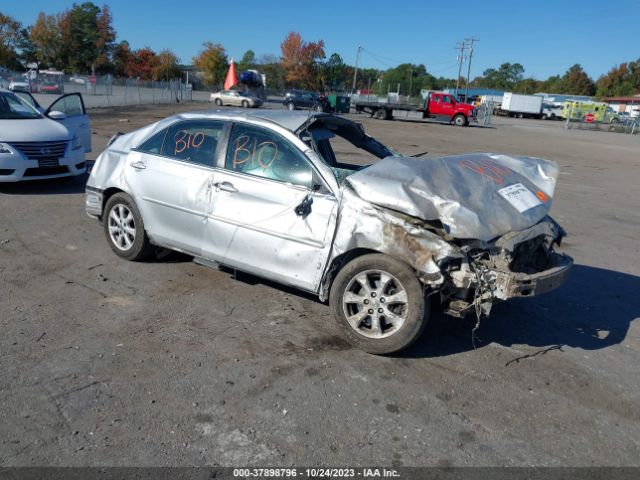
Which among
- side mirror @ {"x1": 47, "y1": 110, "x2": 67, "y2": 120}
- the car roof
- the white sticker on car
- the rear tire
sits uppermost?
the rear tire

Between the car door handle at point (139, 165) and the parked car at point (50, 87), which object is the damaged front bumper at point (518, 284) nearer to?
the car door handle at point (139, 165)

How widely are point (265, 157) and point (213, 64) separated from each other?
9102 cm

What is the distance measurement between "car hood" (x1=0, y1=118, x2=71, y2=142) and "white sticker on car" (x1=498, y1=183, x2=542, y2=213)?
7271 millimetres

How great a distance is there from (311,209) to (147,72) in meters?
90.1

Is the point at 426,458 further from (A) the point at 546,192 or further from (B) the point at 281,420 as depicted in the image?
(A) the point at 546,192

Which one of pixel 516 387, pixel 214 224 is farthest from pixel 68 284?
pixel 516 387

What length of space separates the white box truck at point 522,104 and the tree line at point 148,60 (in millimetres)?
41135

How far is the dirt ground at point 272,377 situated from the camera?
3.08 meters

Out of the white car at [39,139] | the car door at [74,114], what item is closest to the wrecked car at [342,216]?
the white car at [39,139]

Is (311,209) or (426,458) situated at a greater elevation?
(311,209)

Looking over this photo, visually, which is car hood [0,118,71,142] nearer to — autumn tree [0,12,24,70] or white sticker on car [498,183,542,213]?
white sticker on car [498,183,542,213]

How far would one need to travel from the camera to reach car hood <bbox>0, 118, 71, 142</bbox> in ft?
27.2

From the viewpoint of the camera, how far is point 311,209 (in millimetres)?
4328

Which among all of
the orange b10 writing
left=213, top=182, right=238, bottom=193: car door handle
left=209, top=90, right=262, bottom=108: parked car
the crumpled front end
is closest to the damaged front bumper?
the crumpled front end
